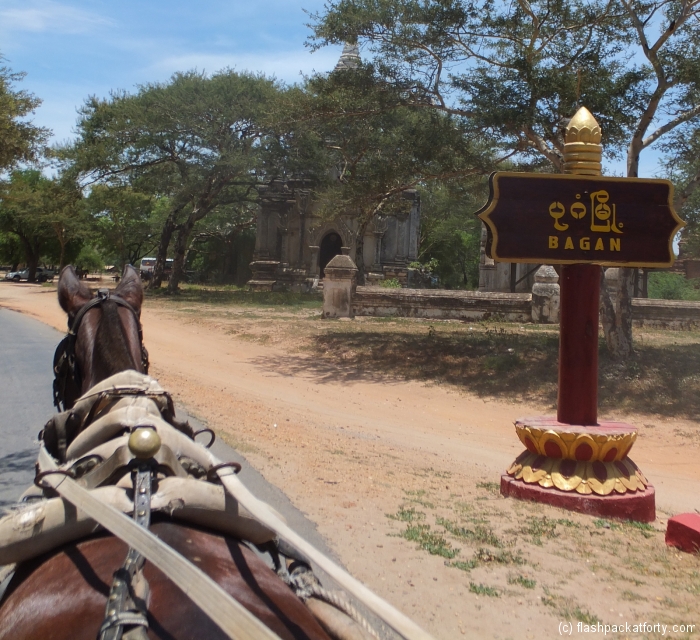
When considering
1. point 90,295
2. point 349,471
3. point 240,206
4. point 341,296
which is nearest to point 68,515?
point 90,295

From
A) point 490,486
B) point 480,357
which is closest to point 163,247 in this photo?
point 480,357

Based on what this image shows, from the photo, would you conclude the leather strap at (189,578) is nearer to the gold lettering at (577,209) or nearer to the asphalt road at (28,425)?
the asphalt road at (28,425)

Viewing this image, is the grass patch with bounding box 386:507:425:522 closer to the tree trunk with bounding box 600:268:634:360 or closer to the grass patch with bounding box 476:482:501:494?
the grass patch with bounding box 476:482:501:494

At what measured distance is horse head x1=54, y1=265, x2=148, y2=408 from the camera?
319cm

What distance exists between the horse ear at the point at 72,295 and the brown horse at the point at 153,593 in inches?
66.1

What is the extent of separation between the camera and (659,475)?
9.33m

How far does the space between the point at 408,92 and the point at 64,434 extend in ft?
48.8

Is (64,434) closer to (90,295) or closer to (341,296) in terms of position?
(90,295)

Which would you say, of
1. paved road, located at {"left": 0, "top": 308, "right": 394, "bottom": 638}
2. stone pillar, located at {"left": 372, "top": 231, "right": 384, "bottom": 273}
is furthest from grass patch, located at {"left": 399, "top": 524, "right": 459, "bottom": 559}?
stone pillar, located at {"left": 372, "top": 231, "right": 384, "bottom": 273}

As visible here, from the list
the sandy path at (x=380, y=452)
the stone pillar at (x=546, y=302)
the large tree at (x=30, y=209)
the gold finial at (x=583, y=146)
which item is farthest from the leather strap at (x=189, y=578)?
the large tree at (x=30, y=209)

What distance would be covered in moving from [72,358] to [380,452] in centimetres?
568

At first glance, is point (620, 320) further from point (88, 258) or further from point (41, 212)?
point (88, 258)

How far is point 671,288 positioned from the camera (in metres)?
32.9

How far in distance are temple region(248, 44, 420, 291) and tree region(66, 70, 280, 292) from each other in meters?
3.85
